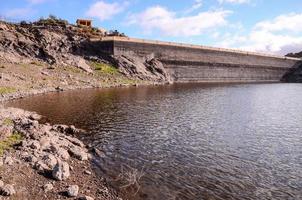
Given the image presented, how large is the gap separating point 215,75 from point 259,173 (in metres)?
110

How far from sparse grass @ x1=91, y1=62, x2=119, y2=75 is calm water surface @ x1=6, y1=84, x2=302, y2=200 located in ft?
133

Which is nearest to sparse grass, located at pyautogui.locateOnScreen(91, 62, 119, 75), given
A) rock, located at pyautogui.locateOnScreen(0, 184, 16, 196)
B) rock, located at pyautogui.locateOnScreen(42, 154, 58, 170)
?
rock, located at pyautogui.locateOnScreen(42, 154, 58, 170)

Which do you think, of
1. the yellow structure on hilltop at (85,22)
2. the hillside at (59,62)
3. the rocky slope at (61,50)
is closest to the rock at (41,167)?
the hillside at (59,62)

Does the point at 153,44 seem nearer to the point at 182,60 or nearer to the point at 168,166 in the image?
the point at 182,60

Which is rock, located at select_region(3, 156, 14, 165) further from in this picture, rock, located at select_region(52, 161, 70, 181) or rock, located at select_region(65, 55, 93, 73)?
rock, located at select_region(65, 55, 93, 73)

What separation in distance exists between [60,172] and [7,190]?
11.3 ft

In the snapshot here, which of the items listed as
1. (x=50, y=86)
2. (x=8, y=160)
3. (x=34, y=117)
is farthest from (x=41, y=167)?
(x=50, y=86)

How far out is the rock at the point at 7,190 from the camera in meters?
16.1

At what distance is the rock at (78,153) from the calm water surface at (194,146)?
1325 mm

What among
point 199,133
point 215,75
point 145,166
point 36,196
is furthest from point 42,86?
point 215,75

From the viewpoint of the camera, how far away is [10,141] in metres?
23.7

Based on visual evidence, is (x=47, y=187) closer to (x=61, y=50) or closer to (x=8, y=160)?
(x=8, y=160)

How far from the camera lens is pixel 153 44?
110 m

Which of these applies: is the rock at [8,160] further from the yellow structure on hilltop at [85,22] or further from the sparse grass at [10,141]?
the yellow structure on hilltop at [85,22]
